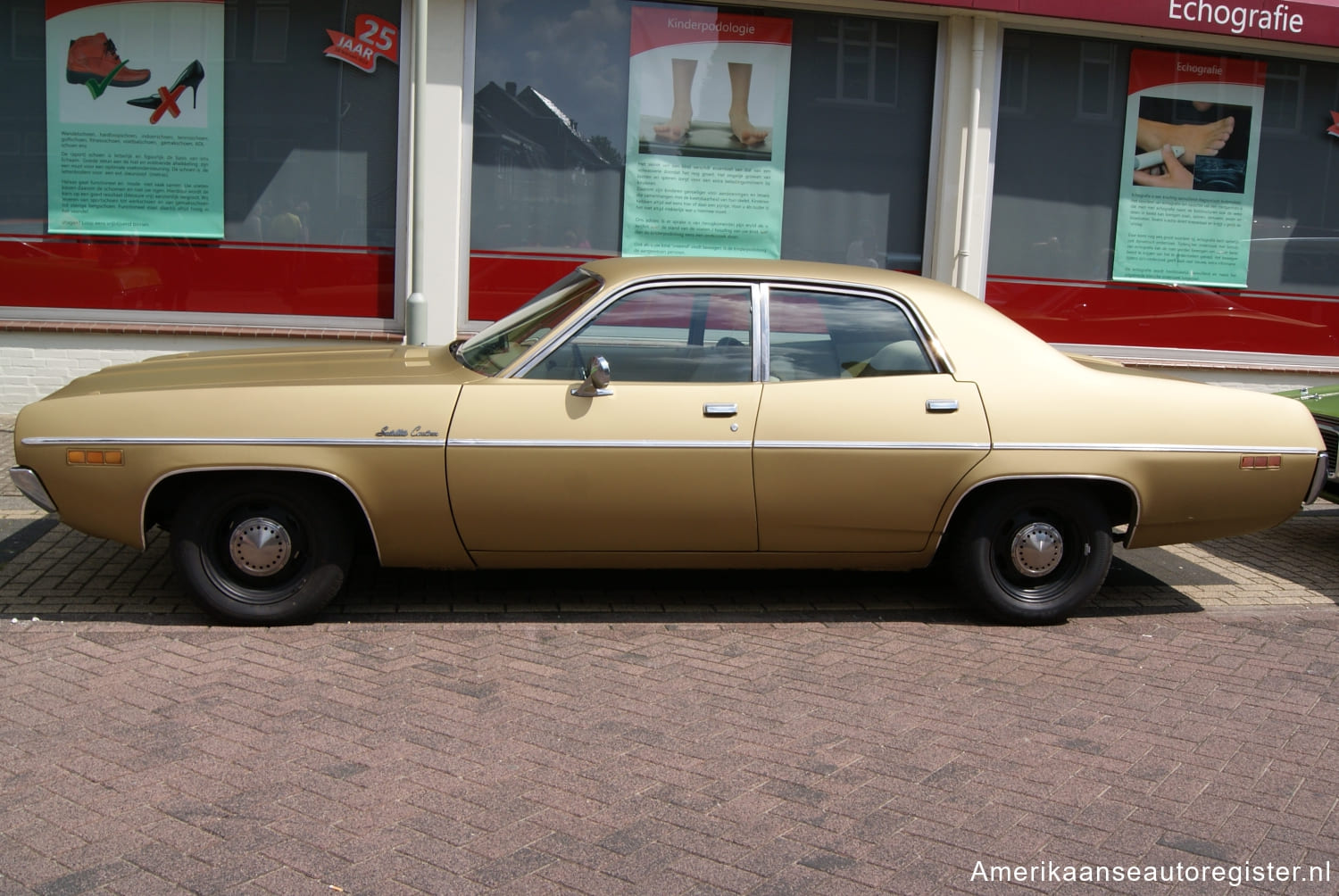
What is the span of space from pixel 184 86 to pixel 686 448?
6612 millimetres

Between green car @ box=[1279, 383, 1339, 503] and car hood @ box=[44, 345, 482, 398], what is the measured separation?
4495 mm

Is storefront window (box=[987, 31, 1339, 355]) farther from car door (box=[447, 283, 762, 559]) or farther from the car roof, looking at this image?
car door (box=[447, 283, 762, 559])

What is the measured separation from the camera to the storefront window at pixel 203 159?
387 inches

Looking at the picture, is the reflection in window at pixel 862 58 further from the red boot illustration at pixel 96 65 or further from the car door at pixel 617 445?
the car door at pixel 617 445

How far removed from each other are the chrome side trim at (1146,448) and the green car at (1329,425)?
3.78 feet

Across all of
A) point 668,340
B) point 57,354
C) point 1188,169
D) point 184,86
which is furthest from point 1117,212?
point 57,354

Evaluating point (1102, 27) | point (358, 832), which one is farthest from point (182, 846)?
point (1102, 27)

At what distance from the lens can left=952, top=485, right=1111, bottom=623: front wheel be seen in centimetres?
559

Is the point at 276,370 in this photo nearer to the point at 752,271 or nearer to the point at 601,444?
the point at 601,444

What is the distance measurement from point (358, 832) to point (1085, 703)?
2.69 m

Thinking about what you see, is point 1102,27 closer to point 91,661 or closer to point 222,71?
point 222,71

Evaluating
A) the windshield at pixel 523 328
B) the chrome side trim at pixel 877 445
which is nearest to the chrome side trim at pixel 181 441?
the windshield at pixel 523 328

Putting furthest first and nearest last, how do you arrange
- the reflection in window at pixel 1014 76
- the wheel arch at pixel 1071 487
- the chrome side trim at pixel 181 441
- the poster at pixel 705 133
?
the reflection in window at pixel 1014 76
the poster at pixel 705 133
the wheel arch at pixel 1071 487
the chrome side trim at pixel 181 441

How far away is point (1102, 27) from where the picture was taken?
34.8 feet
